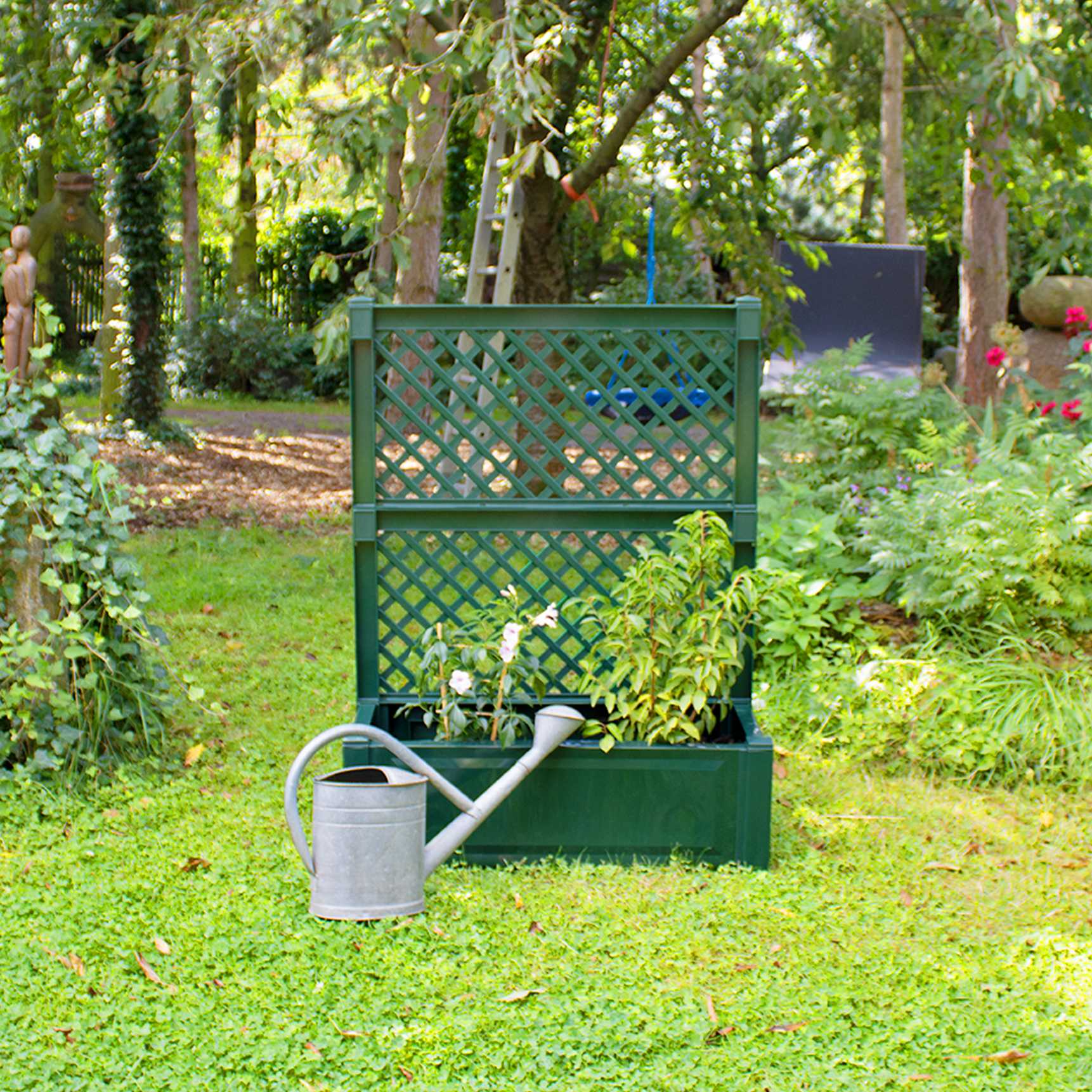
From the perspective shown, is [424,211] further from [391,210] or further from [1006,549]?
[391,210]

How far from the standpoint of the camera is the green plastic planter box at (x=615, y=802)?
334 centimetres

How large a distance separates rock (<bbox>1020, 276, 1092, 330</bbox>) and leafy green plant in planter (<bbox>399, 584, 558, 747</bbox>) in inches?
425

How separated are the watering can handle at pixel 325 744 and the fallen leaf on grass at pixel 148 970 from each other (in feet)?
1.39

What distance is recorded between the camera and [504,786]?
3234mm

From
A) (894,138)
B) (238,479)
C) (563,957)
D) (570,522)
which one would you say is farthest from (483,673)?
(894,138)

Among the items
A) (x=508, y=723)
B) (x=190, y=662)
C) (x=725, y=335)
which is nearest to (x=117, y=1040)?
(x=508, y=723)

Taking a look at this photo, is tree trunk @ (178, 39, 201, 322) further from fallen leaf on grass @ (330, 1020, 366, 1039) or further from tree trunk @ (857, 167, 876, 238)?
fallen leaf on grass @ (330, 1020, 366, 1039)

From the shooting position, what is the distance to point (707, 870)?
337 centimetres

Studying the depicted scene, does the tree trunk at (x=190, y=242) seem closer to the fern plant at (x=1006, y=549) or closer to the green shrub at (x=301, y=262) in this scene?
the green shrub at (x=301, y=262)

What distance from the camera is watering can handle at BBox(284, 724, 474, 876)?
3.03 m

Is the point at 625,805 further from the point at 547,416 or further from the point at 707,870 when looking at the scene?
the point at 547,416

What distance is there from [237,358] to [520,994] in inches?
566

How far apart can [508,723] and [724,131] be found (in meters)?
5.18

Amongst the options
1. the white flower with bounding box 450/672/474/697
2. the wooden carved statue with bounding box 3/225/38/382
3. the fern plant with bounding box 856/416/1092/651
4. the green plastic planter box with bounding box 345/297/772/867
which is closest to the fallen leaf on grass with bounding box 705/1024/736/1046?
the green plastic planter box with bounding box 345/297/772/867
